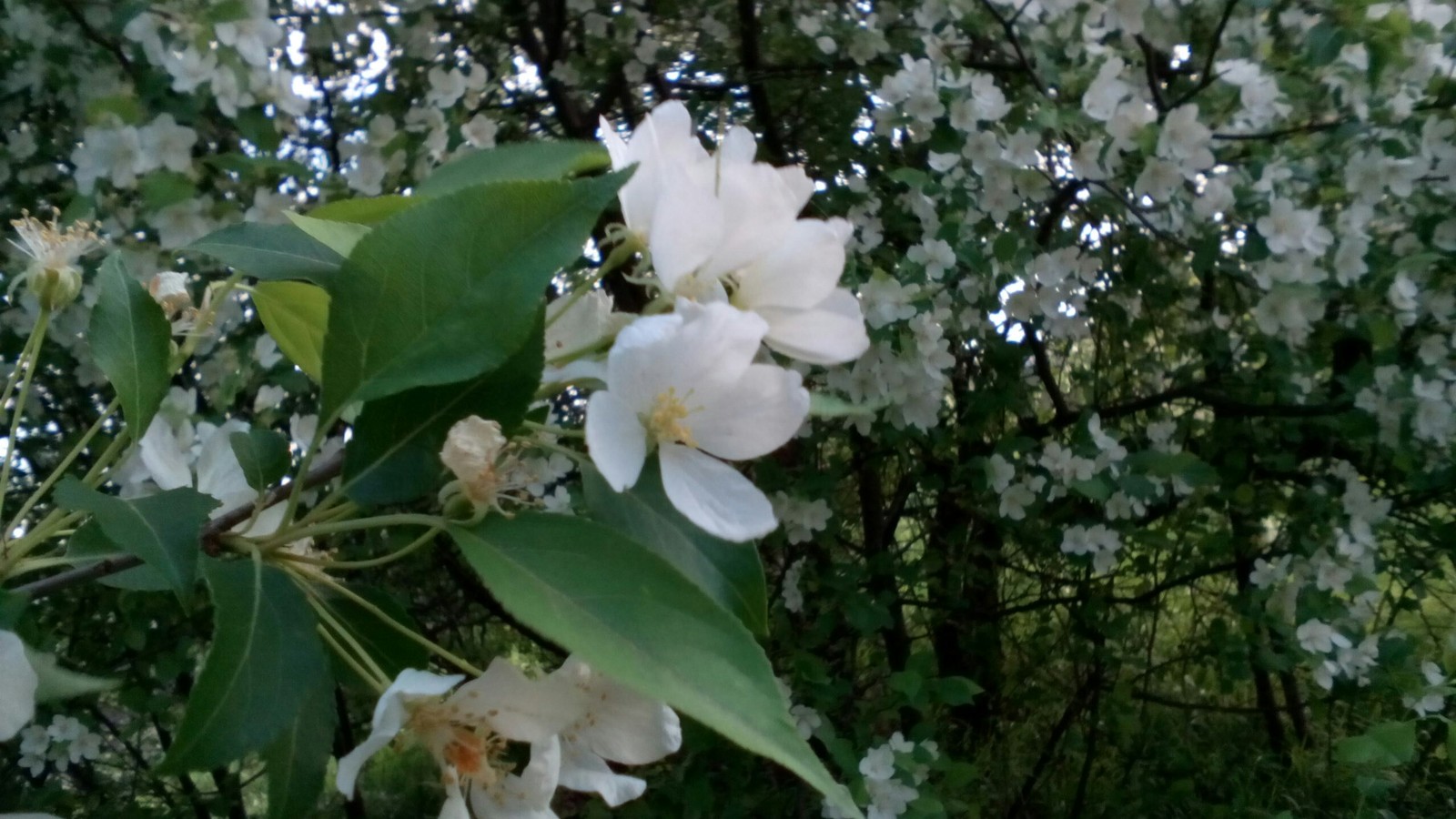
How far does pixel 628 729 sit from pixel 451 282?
0.22m

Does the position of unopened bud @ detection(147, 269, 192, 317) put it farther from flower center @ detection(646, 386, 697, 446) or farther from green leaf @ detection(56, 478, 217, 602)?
flower center @ detection(646, 386, 697, 446)

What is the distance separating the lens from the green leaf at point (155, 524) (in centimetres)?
41

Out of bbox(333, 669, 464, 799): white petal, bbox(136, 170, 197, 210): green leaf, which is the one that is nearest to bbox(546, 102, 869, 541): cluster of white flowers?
bbox(333, 669, 464, 799): white petal

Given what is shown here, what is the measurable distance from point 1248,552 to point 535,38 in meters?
1.83

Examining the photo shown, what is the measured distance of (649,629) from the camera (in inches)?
13.5

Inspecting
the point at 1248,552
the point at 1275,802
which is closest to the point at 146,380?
the point at 1248,552

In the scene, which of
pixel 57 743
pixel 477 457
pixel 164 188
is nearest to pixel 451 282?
pixel 477 457

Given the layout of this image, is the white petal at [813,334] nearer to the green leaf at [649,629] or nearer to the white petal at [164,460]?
the green leaf at [649,629]

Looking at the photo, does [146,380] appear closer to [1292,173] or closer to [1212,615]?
[1292,173]

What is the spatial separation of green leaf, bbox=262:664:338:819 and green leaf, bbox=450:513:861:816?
0.50 feet

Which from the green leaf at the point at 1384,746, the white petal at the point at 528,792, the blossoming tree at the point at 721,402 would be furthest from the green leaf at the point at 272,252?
the green leaf at the point at 1384,746

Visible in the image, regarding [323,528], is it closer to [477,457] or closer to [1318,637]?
[477,457]

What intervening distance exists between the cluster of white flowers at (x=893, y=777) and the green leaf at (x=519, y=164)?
1217 millimetres

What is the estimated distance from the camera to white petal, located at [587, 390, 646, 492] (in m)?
0.39
